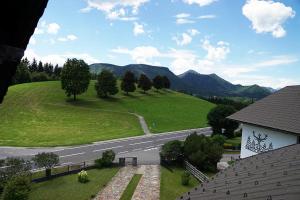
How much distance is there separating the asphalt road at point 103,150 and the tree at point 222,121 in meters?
11.2

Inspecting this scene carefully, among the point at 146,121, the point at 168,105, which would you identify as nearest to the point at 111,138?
the point at 146,121

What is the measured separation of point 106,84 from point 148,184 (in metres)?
64.5

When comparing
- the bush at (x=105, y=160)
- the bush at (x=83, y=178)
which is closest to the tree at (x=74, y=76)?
the bush at (x=105, y=160)

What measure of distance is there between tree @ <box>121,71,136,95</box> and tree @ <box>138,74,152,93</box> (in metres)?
5.56

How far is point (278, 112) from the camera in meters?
30.3

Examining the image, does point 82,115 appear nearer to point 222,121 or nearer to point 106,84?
point 106,84

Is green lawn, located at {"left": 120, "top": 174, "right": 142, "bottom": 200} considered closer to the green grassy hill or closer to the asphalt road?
the asphalt road

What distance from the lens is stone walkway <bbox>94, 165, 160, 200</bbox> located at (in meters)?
30.0

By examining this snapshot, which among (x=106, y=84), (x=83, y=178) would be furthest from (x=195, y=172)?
(x=106, y=84)

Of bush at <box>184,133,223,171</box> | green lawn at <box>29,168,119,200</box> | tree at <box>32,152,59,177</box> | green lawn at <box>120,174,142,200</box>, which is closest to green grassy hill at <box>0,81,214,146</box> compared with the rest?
tree at <box>32,152,59,177</box>

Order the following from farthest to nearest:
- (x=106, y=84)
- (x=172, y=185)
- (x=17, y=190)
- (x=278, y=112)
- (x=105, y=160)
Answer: (x=106, y=84), (x=105, y=160), (x=172, y=185), (x=278, y=112), (x=17, y=190)

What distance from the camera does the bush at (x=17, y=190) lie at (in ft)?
82.3

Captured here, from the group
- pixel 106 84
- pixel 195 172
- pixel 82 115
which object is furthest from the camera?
pixel 106 84

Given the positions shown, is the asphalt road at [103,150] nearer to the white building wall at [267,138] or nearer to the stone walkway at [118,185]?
the stone walkway at [118,185]
